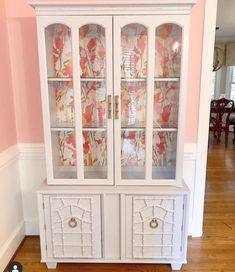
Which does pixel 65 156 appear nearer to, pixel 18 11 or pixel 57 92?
pixel 57 92

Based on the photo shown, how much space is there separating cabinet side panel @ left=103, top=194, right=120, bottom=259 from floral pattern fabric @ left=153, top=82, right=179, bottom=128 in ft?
2.05

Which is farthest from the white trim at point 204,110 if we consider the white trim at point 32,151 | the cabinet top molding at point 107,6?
the white trim at point 32,151

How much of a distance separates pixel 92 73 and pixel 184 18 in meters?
0.70

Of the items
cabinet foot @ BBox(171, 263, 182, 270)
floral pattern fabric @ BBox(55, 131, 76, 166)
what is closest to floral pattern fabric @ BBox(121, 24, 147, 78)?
floral pattern fabric @ BBox(55, 131, 76, 166)

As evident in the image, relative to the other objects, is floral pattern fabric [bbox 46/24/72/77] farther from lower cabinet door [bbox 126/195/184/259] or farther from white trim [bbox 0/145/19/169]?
lower cabinet door [bbox 126/195/184/259]

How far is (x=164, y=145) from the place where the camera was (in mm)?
2057

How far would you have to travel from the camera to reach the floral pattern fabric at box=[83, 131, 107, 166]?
2.00 metres

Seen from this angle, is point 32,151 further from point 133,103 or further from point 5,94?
point 133,103

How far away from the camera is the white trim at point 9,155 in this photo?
1976 mm

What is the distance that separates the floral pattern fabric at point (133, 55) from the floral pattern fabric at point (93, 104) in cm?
21

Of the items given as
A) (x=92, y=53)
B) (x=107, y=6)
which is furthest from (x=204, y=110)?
(x=107, y=6)

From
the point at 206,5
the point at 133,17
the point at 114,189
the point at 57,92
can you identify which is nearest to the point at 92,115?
the point at 57,92

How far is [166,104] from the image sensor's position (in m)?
Result: 1.99

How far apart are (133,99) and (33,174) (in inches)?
42.6
